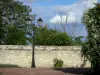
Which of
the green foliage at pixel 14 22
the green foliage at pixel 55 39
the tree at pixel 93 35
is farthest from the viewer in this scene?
the green foliage at pixel 14 22

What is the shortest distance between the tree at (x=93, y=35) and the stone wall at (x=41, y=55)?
450 inches

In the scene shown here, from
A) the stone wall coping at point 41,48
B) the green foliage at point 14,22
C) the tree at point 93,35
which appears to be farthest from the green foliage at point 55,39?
the tree at point 93,35

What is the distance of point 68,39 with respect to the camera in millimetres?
37500

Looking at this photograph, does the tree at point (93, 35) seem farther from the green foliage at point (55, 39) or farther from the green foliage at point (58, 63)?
the green foliage at point (55, 39)

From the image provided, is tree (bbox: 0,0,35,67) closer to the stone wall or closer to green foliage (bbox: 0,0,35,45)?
green foliage (bbox: 0,0,35,45)

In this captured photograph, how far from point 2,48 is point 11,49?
91 cm

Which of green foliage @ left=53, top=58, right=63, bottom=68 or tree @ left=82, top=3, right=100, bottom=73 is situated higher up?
tree @ left=82, top=3, right=100, bottom=73

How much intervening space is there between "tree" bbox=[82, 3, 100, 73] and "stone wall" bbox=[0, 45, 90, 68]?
11436 mm

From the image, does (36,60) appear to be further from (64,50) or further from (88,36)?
(88,36)

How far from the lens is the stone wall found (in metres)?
34.2

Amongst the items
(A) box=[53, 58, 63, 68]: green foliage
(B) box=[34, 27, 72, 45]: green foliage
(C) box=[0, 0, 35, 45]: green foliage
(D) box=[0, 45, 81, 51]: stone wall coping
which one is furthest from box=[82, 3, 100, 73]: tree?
(C) box=[0, 0, 35, 45]: green foliage

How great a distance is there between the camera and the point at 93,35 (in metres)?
22.7

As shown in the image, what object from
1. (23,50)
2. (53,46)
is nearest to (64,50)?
(53,46)

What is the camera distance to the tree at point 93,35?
73.5 ft
